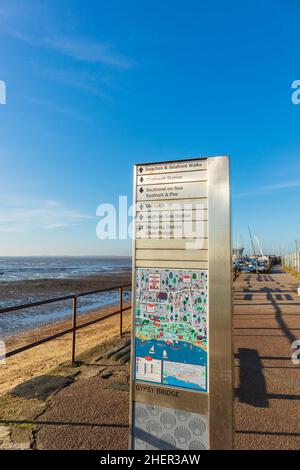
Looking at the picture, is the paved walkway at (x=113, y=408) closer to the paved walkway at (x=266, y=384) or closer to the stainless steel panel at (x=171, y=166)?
the paved walkway at (x=266, y=384)

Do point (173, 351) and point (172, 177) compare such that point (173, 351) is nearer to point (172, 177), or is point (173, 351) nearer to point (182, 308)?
point (182, 308)

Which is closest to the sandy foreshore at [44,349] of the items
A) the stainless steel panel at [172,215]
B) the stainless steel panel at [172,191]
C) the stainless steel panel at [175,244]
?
the stainless steel panel at [175,244]

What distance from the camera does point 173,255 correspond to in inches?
101

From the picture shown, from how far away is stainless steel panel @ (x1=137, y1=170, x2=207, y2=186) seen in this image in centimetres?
251

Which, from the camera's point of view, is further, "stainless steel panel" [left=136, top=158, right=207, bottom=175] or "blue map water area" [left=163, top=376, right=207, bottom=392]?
"stainless steel panel" [left=136, top=158, right=207, bottom=175]

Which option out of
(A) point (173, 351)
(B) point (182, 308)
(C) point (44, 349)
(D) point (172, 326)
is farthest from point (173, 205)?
(C) point (44, 349)

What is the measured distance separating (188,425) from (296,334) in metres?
5.47

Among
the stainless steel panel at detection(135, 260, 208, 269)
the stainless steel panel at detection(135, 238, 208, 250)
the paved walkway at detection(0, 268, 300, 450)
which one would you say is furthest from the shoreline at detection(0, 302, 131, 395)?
the stainless steel panel at detection(135, 238, 208, 250)

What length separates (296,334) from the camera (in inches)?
273

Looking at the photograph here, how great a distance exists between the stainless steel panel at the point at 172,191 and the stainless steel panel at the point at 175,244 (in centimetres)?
35

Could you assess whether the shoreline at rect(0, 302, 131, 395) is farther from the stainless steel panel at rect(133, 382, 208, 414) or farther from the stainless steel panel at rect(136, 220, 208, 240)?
the stainless steel panel at rect(136, 220, 208, 240)

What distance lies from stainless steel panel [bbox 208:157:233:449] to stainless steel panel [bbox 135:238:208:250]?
0.08 meters

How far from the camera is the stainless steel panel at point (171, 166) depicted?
8.23 ft
